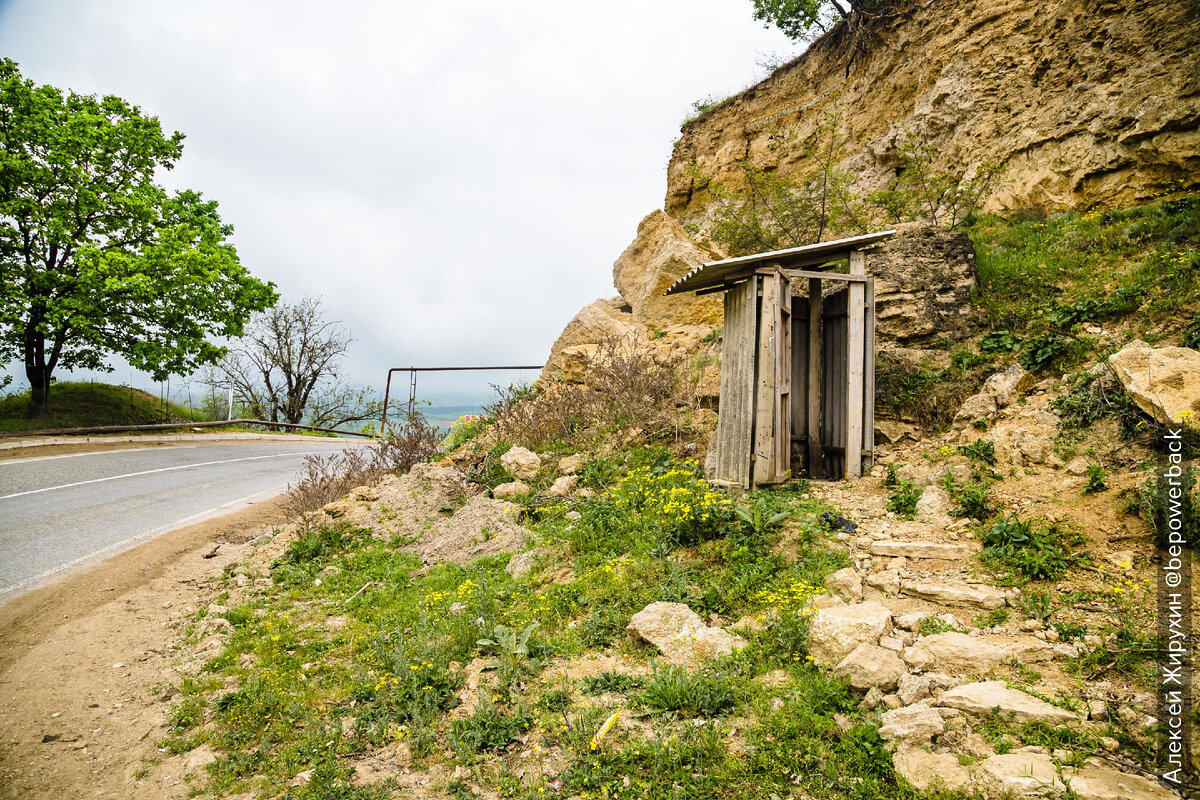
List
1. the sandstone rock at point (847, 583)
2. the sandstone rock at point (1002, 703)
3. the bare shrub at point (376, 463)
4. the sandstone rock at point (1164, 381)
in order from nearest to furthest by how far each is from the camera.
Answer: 1. the sandstone rock at point (1002, 703)
2. the sandstone rock at point (847, 583)
3. the sandstone rock at point (1164, 381)
4. the bare shrub at point (376, 463)

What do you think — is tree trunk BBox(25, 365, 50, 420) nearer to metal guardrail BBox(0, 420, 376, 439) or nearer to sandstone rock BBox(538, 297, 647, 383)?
metal guardrail BBox(0, 420, 376, 439)

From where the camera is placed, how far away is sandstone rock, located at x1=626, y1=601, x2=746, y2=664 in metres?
3.53

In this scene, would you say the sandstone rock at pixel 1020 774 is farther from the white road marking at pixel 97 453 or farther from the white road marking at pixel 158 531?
the white road marking at pixel 97 453

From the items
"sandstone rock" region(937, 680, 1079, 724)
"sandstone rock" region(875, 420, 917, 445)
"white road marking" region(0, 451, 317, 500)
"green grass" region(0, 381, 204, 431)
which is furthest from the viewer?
"green grass" region(0, 381, 204, 431)

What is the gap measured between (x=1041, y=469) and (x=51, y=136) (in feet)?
74.6

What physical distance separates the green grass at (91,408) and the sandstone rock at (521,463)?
1575 cm

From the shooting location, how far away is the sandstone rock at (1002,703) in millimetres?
2482

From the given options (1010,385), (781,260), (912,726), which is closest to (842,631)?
(912,726)

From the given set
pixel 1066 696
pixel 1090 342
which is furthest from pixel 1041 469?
pixel 1066 696

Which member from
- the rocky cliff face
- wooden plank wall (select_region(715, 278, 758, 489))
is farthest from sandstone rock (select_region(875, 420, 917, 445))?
the rocky cliff face

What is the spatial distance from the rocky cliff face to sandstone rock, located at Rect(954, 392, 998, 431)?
6.48m

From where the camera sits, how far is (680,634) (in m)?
3.71

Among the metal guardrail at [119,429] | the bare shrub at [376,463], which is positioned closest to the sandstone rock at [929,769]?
the bare shrub at [376,463]

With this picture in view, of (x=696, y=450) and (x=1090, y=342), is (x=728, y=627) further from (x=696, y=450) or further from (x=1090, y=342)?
(x=1090, y=342)
